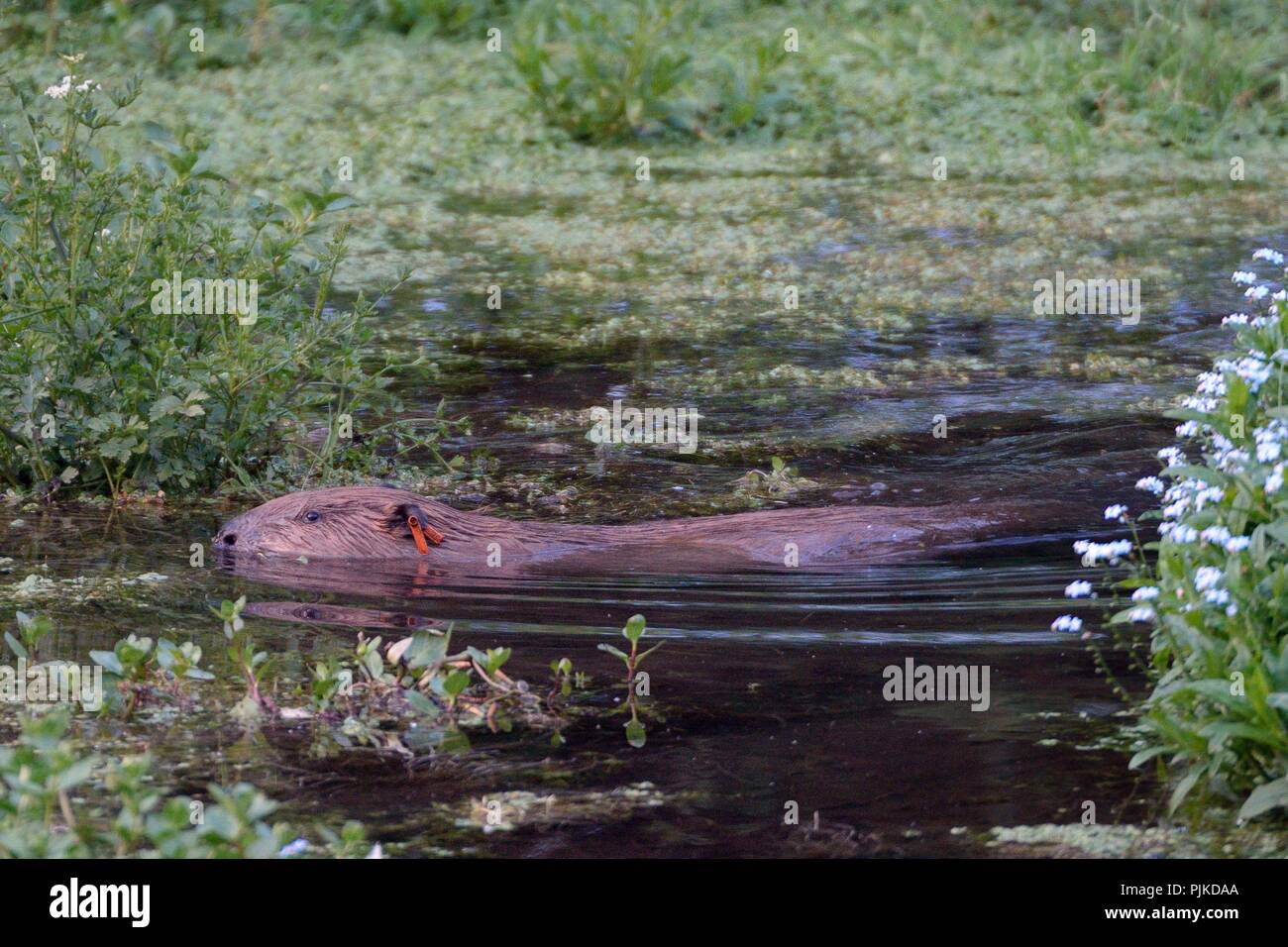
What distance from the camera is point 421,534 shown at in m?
6.02

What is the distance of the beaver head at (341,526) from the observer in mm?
6031

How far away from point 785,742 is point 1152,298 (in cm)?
585

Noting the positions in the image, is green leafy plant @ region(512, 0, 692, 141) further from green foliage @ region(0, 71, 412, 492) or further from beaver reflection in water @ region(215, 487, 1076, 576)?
beaver reflection in water @ region(215, 487, 1076, 576)

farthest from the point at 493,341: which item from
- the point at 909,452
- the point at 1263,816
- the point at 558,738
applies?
the point at 1263,816

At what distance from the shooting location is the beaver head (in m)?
6.03

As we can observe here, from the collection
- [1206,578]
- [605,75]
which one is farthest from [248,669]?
[605,75]

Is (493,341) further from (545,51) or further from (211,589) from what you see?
(545,51)

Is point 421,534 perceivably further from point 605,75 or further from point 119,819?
point 605,75

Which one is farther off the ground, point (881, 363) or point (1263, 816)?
point (881, 363)

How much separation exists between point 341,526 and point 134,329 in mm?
1104

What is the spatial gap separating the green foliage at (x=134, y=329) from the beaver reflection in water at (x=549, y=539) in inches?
19.0

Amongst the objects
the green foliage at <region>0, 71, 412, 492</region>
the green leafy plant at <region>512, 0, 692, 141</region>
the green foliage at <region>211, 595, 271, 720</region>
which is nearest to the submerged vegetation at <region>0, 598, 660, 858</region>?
the green foliage at <region>211, 595, 271, 720</region>

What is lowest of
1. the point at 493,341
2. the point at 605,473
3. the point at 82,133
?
the point at 605,473
